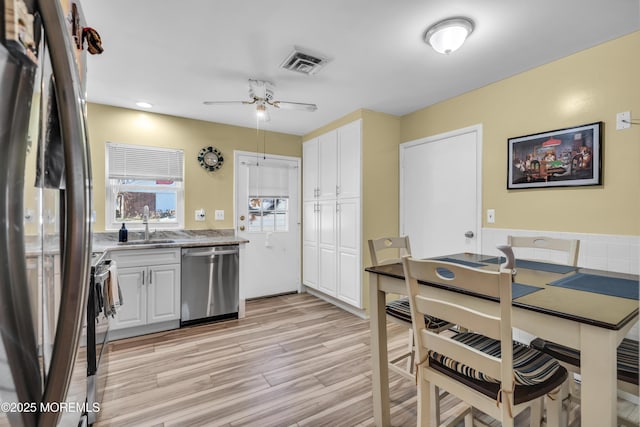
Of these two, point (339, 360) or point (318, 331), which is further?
point (318, 331)

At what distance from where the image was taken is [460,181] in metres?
2.97

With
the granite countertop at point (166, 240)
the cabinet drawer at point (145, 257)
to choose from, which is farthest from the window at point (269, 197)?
the cabinet drawer at point (145, 257)

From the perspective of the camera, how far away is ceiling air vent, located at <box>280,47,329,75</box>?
7.18ft

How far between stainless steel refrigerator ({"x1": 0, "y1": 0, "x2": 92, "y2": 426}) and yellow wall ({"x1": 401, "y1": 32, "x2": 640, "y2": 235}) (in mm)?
2838

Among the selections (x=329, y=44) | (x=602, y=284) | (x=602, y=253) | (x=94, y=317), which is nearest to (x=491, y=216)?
(x=602, y=253)

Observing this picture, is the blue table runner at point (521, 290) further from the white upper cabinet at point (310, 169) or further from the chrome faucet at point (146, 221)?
the chrome faucet at point (146, 221)

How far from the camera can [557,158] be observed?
7.47 feet

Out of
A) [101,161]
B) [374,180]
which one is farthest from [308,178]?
[101,161]

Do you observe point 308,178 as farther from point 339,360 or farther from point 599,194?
point 599,194

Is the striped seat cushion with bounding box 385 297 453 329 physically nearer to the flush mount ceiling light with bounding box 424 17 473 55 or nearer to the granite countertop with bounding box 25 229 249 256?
the flush mount ceiling light with bounding box 424 17 473 55

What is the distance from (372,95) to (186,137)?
7.63 feet

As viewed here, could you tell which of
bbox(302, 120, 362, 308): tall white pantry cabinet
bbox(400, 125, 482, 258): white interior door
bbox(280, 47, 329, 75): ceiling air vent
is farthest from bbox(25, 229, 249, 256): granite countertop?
bbox(400, 125, 482, 258): white interior door

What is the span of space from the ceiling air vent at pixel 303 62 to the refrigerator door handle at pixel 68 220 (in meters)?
1.94

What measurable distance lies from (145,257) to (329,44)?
2.58m
